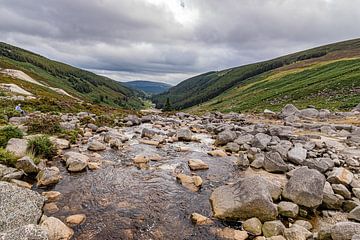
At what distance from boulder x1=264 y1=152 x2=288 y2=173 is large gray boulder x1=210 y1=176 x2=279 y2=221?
447 centimetres

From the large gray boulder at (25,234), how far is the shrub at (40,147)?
964 cm

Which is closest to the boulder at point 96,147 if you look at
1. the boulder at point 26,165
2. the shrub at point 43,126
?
the shrub at point 43,126

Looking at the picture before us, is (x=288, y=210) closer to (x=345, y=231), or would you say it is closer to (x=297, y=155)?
(x=345, y=231)

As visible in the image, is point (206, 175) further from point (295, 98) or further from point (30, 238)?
point (295, 98)

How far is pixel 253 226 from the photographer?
9422mm

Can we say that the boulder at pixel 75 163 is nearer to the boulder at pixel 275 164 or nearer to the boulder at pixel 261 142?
the boulder at pixel 275 164

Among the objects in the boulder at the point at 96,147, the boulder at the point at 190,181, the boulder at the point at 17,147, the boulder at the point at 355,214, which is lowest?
the boulder at the point at 96,147

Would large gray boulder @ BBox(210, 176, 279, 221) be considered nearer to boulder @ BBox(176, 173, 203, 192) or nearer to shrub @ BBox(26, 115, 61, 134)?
boulder @ BBox(176, 173, 203, 192)

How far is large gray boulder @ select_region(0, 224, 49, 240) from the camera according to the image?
6652 millimetres

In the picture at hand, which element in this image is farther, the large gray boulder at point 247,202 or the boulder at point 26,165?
the boulder at point 26,165

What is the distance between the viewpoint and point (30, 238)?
6844 mm

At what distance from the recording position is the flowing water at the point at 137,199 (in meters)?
9.24

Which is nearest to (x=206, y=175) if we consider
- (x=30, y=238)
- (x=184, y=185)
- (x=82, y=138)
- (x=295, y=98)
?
(x=184, y=185)

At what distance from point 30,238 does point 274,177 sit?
12.6 metres
